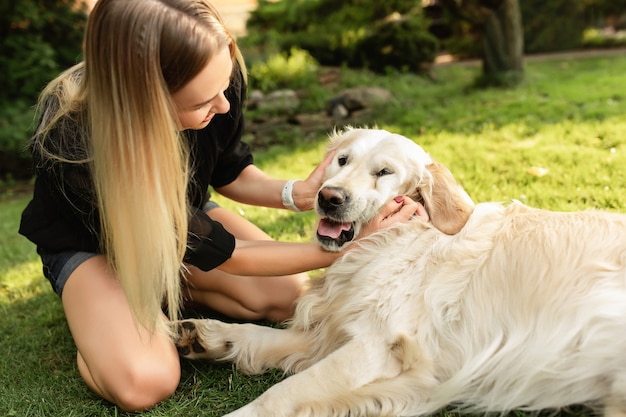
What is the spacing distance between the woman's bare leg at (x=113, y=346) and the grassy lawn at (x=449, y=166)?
3.4 inches

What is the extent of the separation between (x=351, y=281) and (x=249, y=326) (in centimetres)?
56

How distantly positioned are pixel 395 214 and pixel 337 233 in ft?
0.87

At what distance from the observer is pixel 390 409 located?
216 centimetres

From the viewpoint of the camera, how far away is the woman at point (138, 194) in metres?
2.10

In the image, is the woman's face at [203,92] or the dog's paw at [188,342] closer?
the woman's face at [203,92]

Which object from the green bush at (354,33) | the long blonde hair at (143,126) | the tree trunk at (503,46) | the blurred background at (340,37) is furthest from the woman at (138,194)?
the green bush at (354,33)

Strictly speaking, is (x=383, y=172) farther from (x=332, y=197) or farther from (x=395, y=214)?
(x=332, y=197)

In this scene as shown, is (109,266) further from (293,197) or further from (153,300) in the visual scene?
(293,197)

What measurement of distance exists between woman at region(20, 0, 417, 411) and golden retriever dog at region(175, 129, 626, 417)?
0.93ft

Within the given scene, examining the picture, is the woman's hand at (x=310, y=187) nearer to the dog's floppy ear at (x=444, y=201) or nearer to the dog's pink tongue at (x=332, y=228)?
the dog's pink tongue at (x=332, y=228)

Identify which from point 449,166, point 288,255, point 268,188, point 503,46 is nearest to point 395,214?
point 288,255

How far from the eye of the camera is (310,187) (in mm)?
2947

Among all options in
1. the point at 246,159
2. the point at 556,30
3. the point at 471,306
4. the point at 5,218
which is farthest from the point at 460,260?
the point at 556,30

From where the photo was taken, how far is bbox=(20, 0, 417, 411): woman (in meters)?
2.10
